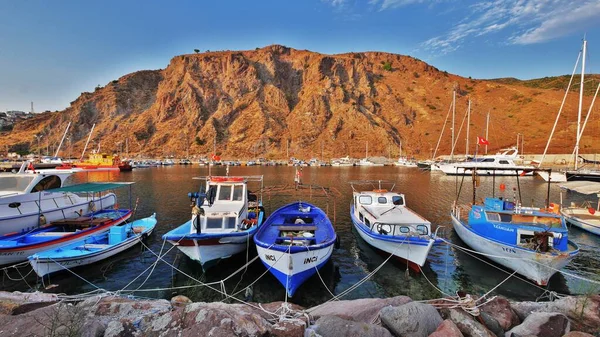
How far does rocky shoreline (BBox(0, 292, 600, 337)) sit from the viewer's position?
7887mm

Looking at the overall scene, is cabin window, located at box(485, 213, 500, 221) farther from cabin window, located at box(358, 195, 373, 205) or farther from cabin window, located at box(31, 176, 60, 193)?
cabin window, located at box(31, 176, 60, 193)

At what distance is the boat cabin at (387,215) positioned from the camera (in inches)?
720

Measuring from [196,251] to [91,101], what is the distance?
171452mm

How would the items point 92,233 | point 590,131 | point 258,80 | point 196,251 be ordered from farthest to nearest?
point 258,80 < point 590,131 < point 92,233 < point 196,251

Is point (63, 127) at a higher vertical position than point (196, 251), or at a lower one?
higher

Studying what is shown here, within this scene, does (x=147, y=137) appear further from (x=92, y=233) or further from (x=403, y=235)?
(x=403, y=235)

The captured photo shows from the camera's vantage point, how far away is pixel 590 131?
110750mm

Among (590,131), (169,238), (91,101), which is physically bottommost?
(169,238)

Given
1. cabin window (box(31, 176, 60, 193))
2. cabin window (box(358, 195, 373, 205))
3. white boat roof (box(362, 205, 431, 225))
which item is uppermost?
cabin window (box(31, 176, 60, 193))

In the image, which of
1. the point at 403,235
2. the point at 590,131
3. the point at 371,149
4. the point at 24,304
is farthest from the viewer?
the point at 371,149

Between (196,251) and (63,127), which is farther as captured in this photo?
(63,127)

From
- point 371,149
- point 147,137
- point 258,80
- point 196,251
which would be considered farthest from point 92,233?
point 258,80

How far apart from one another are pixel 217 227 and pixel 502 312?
44.5ft

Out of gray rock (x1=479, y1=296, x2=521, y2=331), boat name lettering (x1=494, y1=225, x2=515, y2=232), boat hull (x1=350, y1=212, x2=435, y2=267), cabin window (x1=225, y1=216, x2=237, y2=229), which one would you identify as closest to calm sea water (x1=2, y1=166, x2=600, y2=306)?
Result: boat hull (x1=350, y1=212, x2=435, y2=267)
